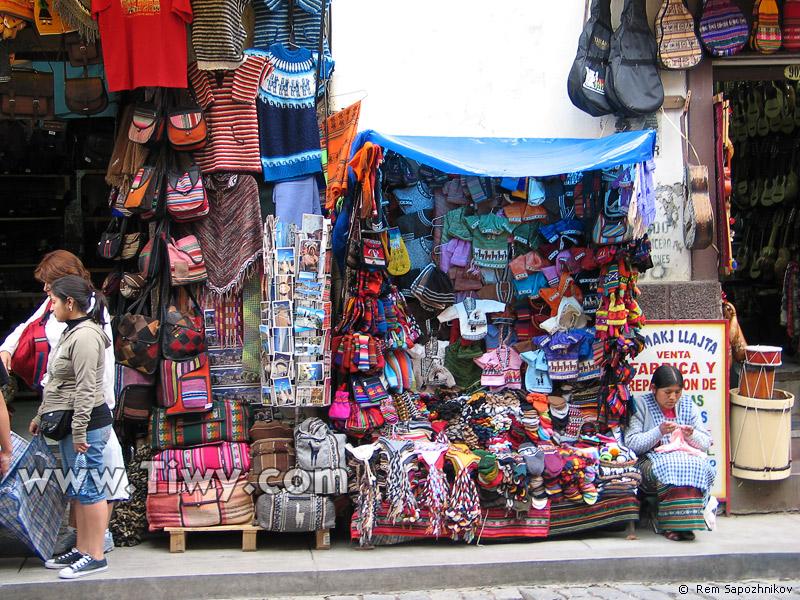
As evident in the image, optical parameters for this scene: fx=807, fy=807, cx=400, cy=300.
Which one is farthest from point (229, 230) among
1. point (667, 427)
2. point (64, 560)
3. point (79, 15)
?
point (667, 427)

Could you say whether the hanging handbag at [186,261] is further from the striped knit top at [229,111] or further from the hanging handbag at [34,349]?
the hanging handbag at [34,349]

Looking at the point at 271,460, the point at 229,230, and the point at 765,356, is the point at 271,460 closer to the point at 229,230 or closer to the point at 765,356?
the point at 229,230

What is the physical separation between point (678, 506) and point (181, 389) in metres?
3.35

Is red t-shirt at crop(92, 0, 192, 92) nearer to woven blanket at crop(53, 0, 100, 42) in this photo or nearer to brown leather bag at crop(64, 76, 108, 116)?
woven blanket at crop(53, 0, 100, 42)

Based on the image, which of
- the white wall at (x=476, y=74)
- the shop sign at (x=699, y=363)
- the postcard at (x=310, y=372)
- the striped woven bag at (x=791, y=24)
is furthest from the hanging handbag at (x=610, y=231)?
the postcard at (x=310, y=372)

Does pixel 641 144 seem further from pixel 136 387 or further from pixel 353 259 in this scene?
pixel 136 387

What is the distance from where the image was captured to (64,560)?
15.2 ft

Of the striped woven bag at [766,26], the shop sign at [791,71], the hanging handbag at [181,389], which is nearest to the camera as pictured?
the hanging handbag at [181,389]

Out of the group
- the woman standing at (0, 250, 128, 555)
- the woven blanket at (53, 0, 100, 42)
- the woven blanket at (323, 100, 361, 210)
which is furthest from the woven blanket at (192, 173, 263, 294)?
the woven blanket at (53, 0, 100, 42)

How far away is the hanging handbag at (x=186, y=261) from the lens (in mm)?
5398

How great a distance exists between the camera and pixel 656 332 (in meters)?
5.98

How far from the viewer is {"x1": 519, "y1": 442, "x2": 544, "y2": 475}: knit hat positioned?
203 inches

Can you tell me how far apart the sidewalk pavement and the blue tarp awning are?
240 centimetres

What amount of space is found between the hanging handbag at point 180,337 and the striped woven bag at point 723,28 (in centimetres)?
423
